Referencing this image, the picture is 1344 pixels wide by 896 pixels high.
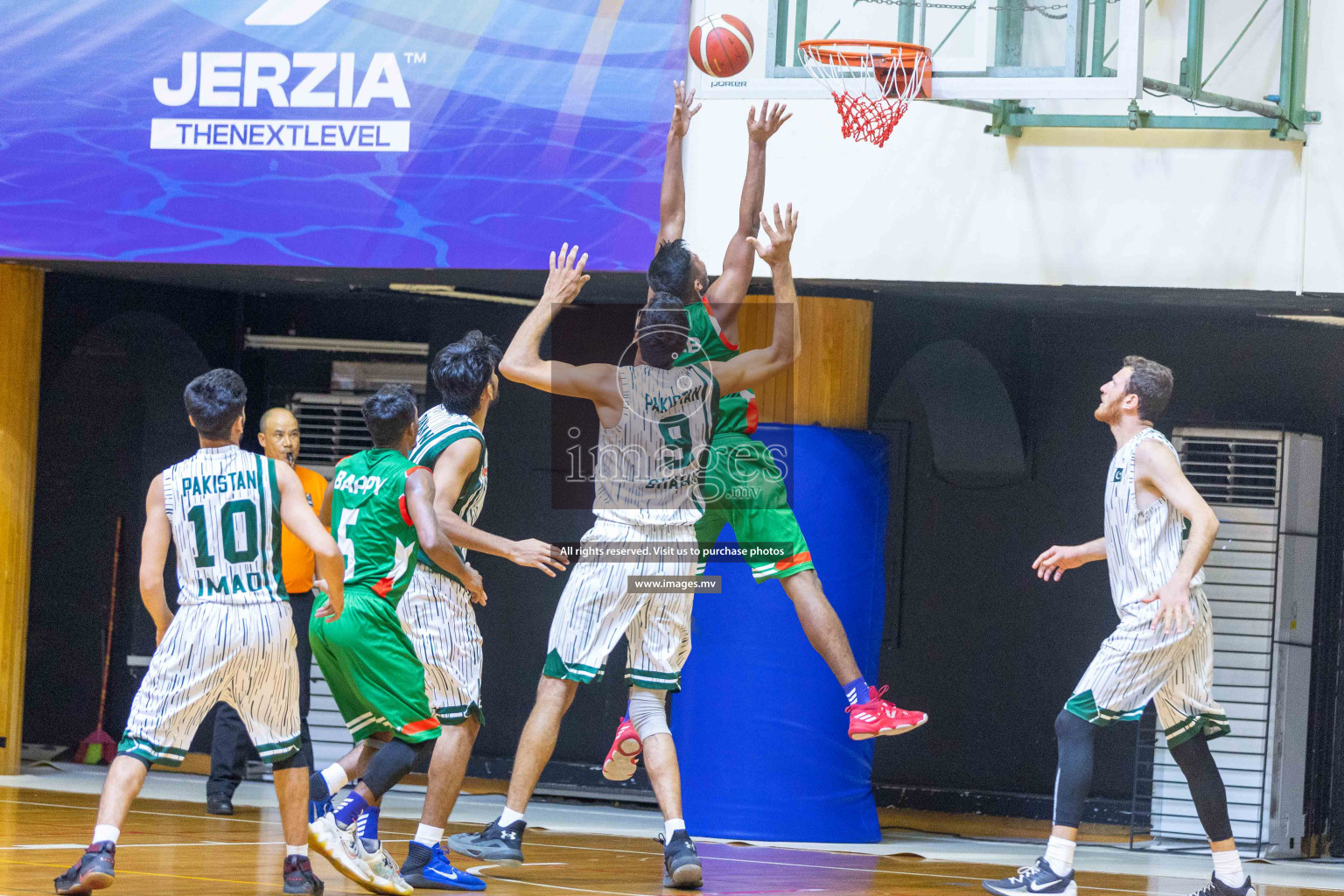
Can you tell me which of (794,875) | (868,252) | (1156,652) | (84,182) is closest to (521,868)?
(794,875)

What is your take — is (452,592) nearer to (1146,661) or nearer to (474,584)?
(474,584)

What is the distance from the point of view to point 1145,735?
9.87 m

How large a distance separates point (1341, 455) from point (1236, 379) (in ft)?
2.65

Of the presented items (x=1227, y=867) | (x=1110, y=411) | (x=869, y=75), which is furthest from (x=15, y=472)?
(x=1227, y=867)

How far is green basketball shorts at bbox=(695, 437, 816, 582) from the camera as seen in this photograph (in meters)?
6.83

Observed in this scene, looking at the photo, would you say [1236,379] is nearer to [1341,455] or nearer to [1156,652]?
[1341,455]

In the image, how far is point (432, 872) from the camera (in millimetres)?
5992

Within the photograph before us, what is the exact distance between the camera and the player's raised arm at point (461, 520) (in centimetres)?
615

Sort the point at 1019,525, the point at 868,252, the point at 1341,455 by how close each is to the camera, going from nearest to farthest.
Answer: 1. the point at 868,252
2. the point at 1341,455
3. the point at 1019,525

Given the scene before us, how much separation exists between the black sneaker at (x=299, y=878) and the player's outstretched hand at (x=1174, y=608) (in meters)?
3.00

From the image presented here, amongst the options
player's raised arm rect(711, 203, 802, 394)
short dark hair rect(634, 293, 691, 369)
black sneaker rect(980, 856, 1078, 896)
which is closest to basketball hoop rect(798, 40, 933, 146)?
player's raised arm rect(711, 203, 802, 394)

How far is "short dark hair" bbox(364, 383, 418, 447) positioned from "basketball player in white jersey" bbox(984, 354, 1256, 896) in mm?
2564

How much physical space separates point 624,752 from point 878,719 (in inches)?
38.0

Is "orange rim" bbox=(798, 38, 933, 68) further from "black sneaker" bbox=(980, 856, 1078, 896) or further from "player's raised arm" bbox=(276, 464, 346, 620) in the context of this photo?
"black sneaker" bbox=(980, 856, 1078, 896)
